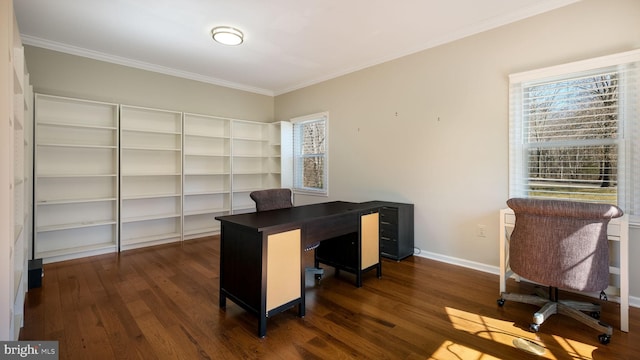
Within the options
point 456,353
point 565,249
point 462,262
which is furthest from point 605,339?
point 462,262

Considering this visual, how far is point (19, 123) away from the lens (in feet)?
6.70

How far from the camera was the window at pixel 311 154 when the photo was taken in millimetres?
4998

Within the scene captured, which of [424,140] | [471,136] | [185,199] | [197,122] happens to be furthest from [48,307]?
[471,136]

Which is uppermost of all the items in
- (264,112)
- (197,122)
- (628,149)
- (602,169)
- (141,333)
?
(264,112)

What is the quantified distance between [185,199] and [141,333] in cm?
297

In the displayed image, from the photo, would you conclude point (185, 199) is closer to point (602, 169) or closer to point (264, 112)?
point (264, 112)

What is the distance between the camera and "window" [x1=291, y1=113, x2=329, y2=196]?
16.4 feet

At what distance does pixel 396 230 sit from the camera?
11.6 ft

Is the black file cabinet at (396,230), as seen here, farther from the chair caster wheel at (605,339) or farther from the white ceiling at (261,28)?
the white ceiling at (261,28)

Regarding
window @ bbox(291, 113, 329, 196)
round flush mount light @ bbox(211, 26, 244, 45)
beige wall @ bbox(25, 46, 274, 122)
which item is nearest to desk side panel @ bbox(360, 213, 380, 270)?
window @ bbox(291, 113, 329, 196)

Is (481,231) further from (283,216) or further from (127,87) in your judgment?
(127,87)

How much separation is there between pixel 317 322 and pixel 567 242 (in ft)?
6.02

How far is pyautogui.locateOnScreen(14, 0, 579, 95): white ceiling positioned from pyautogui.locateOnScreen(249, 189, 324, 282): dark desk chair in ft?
5.90

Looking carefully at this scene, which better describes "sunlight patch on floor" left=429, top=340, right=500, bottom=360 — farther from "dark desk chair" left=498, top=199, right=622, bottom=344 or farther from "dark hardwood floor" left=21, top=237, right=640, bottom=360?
"dark desk chair" left=498, top=199, right=622, bottom=344
